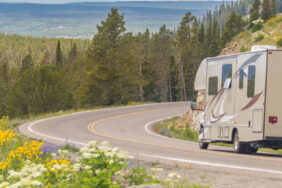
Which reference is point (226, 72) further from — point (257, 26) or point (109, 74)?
point (109, 74)

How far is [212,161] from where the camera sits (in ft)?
40.7

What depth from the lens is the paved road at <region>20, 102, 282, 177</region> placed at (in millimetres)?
12359

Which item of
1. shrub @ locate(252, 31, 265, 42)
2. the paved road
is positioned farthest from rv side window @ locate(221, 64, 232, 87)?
shrub @ locate(252, 31, 265, 42)

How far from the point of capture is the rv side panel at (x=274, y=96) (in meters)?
13.7

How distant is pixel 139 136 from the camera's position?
77.6 feet

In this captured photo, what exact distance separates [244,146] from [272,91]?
7.80 ft

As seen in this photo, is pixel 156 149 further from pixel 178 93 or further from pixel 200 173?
pixel 178 93

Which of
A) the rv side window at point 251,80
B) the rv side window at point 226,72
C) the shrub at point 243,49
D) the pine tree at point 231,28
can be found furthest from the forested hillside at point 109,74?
the rv side window at point 251,80

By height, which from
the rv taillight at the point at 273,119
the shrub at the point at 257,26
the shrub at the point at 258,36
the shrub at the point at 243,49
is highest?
the shrub at the point at 257,26

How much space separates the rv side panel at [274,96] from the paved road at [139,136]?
0.80m

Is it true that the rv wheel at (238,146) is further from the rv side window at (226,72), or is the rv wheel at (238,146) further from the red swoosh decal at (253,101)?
the rv side window at (226,72)

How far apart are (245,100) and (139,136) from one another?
962cm

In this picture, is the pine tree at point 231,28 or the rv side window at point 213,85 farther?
the pine tree at point 231,28

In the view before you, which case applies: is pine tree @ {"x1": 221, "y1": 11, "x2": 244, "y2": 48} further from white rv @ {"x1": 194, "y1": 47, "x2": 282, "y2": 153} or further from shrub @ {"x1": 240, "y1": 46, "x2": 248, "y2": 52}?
white rv @ {"x1": 194, "y1": 47, "x2": 282, "y2": 153}
